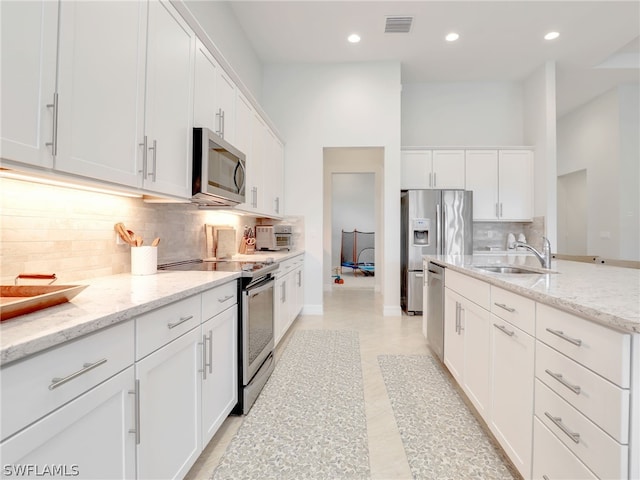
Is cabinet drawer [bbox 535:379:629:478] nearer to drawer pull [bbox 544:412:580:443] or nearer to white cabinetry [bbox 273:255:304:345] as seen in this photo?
drawer pull [bbox 544:412:580:443]

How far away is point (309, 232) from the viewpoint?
456 cm

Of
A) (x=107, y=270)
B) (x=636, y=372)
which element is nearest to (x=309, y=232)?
(x=107, y=270)

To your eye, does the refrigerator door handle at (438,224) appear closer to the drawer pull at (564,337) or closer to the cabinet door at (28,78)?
the drawer pull at (564,337)

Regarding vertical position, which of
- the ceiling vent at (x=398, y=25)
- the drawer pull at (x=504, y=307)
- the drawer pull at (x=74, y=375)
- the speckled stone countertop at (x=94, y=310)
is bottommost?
the drawer pull at (x=74, y=375)

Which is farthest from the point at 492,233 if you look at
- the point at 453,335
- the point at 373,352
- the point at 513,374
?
the point at 513,374

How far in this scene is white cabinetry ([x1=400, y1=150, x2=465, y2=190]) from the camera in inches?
188

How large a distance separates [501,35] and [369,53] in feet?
5.23

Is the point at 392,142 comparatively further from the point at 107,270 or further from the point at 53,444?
the point at 53,444

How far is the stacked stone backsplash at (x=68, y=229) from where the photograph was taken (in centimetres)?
122

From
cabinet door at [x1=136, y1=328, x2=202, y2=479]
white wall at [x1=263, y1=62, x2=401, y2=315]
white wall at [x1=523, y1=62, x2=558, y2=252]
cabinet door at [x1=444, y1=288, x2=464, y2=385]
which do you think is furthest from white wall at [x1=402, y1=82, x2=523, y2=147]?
cabinet door at [x1=136, y1=328, x2=202, y2=479]

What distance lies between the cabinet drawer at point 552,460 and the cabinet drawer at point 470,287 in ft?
2.13

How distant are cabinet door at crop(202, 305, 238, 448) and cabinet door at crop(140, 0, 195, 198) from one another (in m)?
0.77

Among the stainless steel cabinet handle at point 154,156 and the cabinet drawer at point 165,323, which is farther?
the stainless steel cabinet handle at point 154,156

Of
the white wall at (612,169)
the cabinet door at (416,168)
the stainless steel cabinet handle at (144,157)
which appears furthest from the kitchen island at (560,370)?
the white wall at (612,169)
